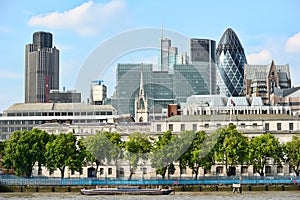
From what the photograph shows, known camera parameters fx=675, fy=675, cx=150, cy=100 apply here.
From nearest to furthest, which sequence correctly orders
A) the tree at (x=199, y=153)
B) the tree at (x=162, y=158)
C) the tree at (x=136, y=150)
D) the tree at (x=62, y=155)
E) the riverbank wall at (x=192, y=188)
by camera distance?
the riverbank wall at (x=192, y=188), the tree at (x=162, y=158), the tree at (x=199, y=153), the tree at (x=136, y=150), the tree at (x=62, y=155)

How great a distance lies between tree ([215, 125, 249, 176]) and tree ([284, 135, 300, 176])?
708cm

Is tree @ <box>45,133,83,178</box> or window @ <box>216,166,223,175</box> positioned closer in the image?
tree @ <box>45,133,83,178</box>

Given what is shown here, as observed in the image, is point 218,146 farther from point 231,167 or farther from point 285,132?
point 285,132

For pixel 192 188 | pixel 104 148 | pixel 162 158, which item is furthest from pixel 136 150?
pixel 192 188

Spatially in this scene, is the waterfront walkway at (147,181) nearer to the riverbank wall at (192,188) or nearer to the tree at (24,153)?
the riverbank wall at (192,188)

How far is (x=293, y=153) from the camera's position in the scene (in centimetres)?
10800

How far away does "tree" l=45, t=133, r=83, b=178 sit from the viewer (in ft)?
348

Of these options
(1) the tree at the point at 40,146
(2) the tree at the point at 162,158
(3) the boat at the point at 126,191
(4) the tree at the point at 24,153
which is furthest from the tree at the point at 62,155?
(3) the boat at the point at 126,191

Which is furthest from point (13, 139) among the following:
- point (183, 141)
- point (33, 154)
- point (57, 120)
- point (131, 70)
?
point (57, 120)

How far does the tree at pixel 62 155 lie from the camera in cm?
10619

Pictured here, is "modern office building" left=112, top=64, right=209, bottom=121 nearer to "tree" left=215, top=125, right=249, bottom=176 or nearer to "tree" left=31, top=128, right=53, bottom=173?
"tree" left=31, top=128, right=53, bottom=173

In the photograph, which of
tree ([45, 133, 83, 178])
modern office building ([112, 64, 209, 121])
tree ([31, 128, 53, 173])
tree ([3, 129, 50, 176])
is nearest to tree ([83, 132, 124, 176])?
tree ([45, 133, 83, 178])

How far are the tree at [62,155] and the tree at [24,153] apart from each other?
1956 mm

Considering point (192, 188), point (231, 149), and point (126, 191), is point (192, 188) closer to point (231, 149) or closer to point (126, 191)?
point (126, 191)
